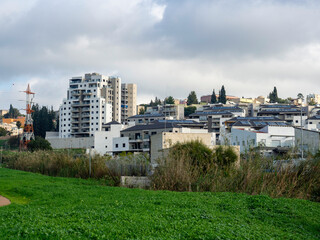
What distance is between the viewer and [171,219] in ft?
27.0

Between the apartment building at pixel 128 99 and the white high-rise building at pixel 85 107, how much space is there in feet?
36.6

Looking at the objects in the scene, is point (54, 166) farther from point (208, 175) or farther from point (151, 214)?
point (151, 214)

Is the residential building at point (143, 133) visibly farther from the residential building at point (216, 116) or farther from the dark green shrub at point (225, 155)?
the dark green shrub at point (225, 155)

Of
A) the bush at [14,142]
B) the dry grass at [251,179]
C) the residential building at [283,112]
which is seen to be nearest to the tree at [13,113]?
the bush at [14,142]

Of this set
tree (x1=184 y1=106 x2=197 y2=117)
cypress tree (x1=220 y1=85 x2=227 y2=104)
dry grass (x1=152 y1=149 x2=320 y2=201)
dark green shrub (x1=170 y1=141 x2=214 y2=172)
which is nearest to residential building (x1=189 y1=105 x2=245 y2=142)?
cypress tree (x1=220 y1=85 x2=227 y2=104)

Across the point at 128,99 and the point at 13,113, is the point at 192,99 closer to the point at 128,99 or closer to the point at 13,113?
the point at 128,99

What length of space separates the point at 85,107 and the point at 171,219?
84049mm

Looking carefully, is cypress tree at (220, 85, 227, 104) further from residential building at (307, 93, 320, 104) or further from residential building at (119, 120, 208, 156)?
residential building at (119, 120, 208, 156)

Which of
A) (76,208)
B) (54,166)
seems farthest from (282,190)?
(54,166)

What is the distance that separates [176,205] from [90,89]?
8399cm

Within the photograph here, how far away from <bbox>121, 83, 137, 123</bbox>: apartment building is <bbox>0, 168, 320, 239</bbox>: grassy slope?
9604 centimetres

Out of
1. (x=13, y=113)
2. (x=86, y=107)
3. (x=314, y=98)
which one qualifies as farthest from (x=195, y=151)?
(x=13, y=113)

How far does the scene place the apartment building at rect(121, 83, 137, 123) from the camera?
107556mm

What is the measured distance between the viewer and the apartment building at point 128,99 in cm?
10756
